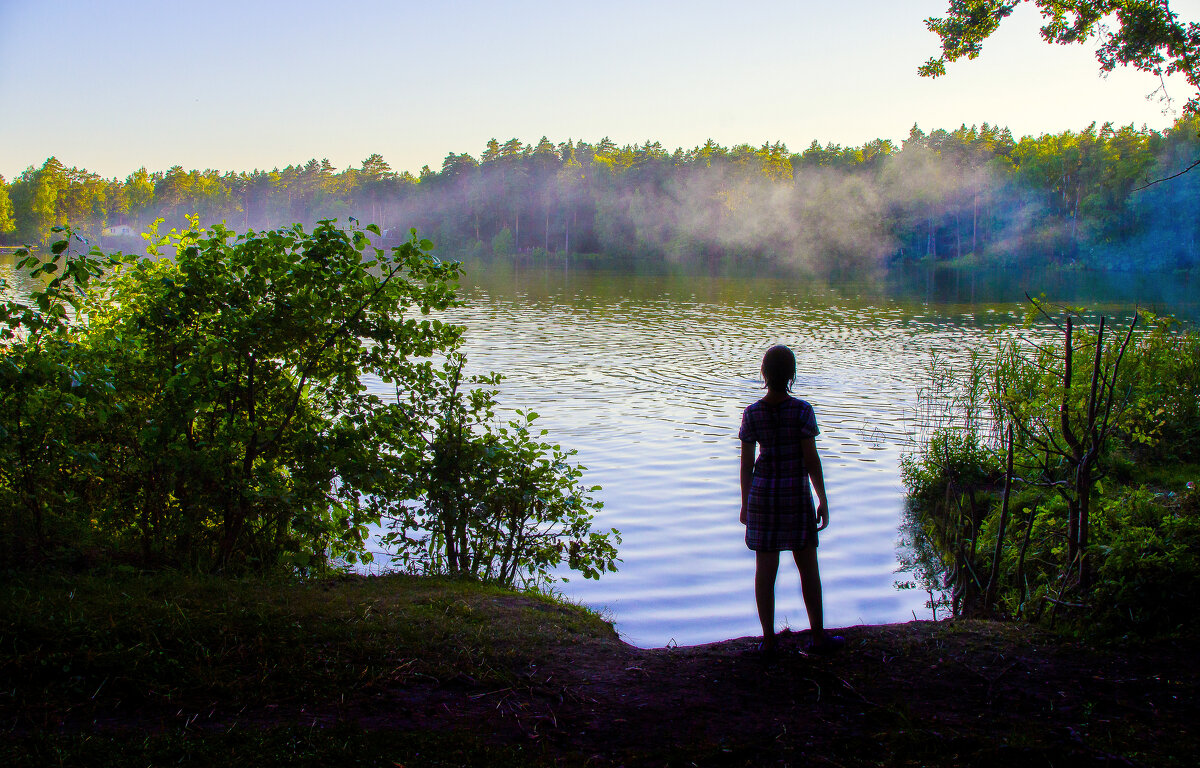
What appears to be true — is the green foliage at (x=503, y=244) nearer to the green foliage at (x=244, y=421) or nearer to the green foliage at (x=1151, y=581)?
the green foliage at (x=244, y=421)

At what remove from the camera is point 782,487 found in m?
4.82

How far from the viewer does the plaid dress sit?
4.78 m

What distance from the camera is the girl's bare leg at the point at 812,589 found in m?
4.72

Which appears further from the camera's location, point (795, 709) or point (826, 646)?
point (826, 646)

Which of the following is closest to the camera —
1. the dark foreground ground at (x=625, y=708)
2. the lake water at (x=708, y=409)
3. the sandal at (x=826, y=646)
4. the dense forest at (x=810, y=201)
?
the dark foreground ground at (x=625, y=708)

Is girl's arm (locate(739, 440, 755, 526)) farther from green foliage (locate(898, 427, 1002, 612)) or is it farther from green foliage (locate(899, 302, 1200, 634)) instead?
green foliage (locate(898, 427, 1002, 612))

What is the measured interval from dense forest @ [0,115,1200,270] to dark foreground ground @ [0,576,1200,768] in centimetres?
6862

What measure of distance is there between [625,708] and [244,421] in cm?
354

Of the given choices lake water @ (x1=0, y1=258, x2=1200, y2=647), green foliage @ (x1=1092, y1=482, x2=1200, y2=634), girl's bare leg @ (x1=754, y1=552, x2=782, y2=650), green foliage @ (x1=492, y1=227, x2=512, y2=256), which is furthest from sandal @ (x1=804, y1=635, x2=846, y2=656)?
green foliage @ (x1=492, y1=227, x2=512, y2=256)

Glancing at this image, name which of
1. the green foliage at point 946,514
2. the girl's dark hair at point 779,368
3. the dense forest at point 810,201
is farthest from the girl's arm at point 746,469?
the dense forest at point 810,201

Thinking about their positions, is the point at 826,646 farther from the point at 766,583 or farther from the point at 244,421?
the point at 244,421

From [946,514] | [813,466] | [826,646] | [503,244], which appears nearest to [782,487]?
[813,466]

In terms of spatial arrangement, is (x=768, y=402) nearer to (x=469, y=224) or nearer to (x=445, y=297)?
(x=445, y=297)

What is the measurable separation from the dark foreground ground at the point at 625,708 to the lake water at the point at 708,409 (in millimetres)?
2659
